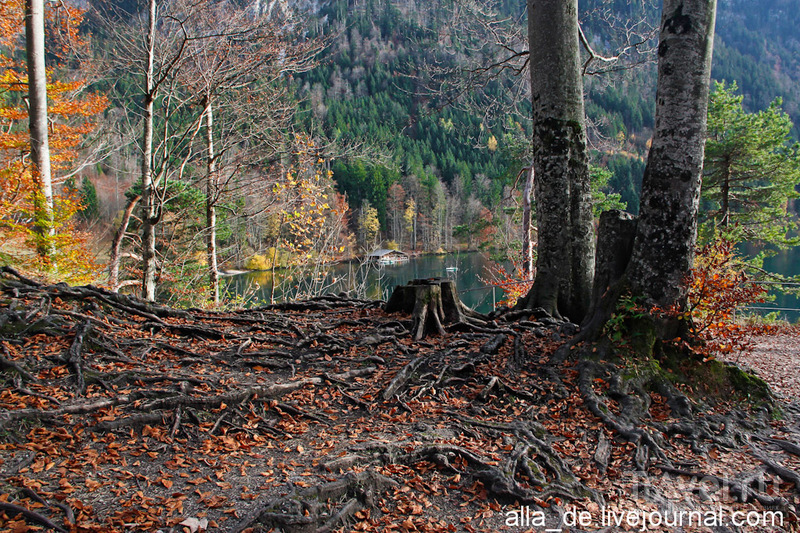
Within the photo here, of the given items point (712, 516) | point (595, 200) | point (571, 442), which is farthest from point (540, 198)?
point (595, 200)

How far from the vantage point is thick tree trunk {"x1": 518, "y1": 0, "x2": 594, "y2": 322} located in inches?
259

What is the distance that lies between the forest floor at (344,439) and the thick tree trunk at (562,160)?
126cm

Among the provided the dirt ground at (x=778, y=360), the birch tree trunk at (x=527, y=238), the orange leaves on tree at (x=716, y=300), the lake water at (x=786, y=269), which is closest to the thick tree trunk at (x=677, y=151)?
the orange leaves on tree at (x=716, y=300)

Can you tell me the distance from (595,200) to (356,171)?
4910 cm

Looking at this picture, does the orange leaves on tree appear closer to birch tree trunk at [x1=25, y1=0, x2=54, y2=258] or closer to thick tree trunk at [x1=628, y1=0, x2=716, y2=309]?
thick tree trunk at [x1=628, y1=0, x2=716, y2=309]

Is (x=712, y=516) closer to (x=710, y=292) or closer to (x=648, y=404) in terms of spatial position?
(x=648, y=404)

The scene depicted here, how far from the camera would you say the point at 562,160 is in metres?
6.52

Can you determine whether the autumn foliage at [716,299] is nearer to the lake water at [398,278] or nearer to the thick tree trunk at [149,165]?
the thick tree trunk at [149,165]

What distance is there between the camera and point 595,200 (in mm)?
22047

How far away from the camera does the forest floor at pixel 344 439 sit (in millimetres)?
2799

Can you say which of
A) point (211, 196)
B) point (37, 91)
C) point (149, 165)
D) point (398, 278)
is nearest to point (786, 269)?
point (398, 278)

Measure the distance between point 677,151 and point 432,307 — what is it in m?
3.62

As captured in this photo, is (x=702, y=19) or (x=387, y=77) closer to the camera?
(x=702, y=19)

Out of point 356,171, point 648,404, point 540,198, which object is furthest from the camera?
point 356,171
